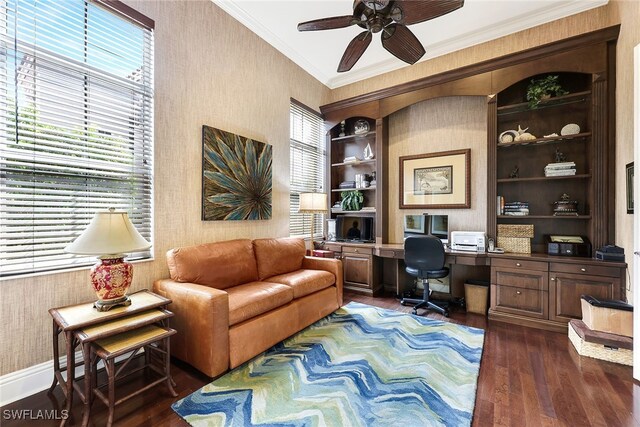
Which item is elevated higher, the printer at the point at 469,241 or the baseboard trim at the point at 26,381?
the printer at the point at 469,241

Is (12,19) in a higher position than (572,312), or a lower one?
higher

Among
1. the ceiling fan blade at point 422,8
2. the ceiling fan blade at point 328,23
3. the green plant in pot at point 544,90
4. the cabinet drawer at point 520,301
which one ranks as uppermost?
the ceiling fan blade at point 328,23

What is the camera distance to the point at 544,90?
9.89ft

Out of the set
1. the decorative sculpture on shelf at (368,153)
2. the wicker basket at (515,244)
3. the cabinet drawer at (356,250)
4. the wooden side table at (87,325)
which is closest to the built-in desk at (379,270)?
the cabinet drawer at (356,250)

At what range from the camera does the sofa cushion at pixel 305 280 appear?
8.70 ft

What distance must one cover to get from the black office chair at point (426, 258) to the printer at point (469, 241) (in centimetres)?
34

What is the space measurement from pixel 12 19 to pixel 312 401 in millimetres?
3043

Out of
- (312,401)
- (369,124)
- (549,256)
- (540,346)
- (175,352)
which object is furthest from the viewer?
(369,124)

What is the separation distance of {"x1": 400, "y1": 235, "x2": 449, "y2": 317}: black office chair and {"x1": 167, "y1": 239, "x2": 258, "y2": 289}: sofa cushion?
5.84 feet

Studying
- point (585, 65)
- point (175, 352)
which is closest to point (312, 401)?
point (175, 352)

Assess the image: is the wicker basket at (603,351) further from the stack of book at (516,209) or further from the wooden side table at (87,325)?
the wooden side table at (87,325)

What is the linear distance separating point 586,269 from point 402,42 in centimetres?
269

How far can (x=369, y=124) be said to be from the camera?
4.41 meters

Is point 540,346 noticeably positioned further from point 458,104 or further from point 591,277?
point 458,104
